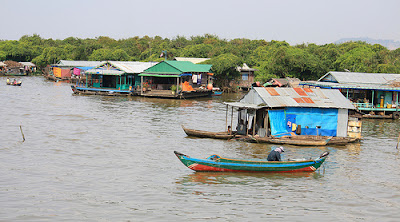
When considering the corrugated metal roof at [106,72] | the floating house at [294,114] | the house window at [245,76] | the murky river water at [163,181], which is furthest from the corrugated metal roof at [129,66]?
the floating house at [294,114]

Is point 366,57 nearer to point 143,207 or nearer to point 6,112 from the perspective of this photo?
point 6,112

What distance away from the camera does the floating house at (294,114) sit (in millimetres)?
22047

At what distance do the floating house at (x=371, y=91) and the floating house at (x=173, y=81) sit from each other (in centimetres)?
1336

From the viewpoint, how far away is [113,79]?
4838 cm

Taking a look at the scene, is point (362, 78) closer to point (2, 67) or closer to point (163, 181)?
Result: point (163, 181)

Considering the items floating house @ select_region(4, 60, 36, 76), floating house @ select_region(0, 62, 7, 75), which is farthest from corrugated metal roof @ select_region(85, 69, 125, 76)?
floating house @ select_region(0, 62, 7, 75)

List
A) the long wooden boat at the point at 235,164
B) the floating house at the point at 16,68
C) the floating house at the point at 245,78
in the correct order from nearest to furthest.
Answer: the long wooden boat at the point at 235,164, the floating house at the point at 245,78, the floating house at the point at 16,68

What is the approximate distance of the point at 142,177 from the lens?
1602cm

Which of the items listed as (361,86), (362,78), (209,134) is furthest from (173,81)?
(209,134)

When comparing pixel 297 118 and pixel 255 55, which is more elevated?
pixel 255 55

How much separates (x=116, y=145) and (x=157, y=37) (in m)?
83.3

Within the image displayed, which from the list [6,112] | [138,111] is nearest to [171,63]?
[138,111]

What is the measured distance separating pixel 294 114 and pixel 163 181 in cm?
942

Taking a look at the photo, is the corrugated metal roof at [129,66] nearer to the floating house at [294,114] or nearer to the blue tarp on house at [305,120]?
the floating house at [294,114]
